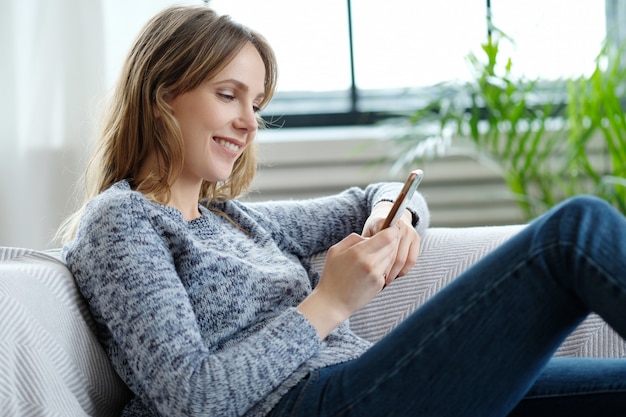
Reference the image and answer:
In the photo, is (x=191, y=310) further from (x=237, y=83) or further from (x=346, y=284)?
(x=237, y=83)

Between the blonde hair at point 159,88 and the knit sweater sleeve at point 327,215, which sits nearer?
the blonde hair at point 159,88

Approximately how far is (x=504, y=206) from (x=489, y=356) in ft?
5.78

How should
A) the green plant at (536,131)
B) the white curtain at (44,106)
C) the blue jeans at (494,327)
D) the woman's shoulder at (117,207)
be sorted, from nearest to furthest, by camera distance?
1. the blue jeans at (494,327)
2. the woman's shoulder at (117,207)
3. the white curtain at (44,106)
4. the green plant at (536,131)

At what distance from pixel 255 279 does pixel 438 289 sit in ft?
1.21

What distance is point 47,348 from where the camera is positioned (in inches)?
40.8

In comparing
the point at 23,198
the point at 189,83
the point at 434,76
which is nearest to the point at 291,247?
the point at 189,83

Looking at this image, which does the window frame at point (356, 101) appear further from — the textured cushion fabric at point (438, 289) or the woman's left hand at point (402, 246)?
the woman's left hand at point (402, 246)

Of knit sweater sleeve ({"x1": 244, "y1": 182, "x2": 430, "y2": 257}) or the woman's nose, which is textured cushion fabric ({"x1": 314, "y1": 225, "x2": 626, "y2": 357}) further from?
the woman's nose

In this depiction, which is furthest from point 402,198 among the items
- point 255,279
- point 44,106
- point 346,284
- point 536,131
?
point 536,131

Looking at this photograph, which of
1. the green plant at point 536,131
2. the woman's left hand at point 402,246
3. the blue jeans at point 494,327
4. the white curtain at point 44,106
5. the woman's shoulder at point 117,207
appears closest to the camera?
the blue jeans at point 494,327

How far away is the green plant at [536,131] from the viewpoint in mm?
2350

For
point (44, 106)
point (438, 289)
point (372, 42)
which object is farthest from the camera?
point (372, 42)

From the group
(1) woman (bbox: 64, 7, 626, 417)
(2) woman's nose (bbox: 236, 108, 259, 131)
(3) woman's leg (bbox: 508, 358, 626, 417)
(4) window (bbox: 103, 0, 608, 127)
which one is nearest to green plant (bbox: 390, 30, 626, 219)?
(4) window (bbox: 103, 0, 608, 127)

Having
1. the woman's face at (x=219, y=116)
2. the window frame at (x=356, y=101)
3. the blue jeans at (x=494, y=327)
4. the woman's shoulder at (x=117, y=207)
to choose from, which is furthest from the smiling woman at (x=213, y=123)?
the window frame at (x=356, y=101)
